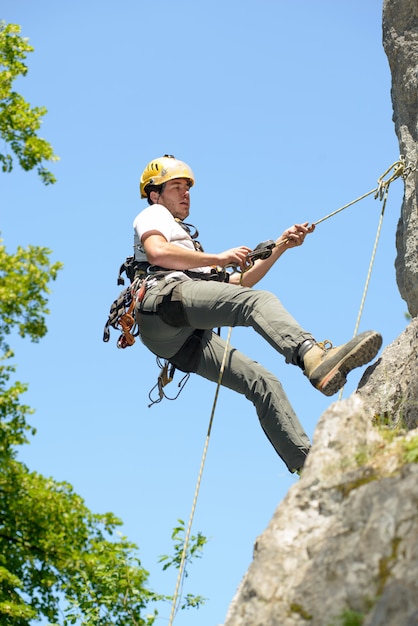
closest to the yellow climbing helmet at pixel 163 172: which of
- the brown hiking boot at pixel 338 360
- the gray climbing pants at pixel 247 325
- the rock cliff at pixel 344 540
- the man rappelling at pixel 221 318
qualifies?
the man rappelling at pixel 221 318

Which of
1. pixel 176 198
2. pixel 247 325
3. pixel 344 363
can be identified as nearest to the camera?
pixel 344 363

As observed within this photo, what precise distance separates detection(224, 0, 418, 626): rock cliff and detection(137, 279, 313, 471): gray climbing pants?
1.45m

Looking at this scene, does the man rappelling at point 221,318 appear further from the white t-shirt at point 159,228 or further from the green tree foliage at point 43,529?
the green tree foliage at point 43,529

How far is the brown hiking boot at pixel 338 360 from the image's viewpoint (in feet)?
19.1

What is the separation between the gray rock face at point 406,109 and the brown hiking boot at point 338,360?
176 centimetres

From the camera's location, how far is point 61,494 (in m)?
13.8

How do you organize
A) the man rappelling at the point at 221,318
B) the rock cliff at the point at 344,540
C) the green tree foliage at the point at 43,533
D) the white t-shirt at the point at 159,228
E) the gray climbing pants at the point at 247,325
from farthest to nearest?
1. the green tree foliage at the point at 43,533
2. the white t-shirt at the point at 159,228
3. the gray climbing pants at the point at 247,325
4. the man rappelling at the point at 221,318
5. the rock cliff at the point at 344,540

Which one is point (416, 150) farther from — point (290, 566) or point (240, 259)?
point (290, 566)

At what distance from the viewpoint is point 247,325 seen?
6.35m

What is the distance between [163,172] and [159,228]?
0.78 m

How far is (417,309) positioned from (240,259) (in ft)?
5.15

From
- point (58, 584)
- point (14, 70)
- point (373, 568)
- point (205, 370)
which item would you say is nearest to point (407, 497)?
point (373, 568)

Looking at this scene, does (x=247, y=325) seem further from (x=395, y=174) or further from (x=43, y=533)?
(x=43, y=533)

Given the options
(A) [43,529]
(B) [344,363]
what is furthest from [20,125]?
(B) [344,363]
